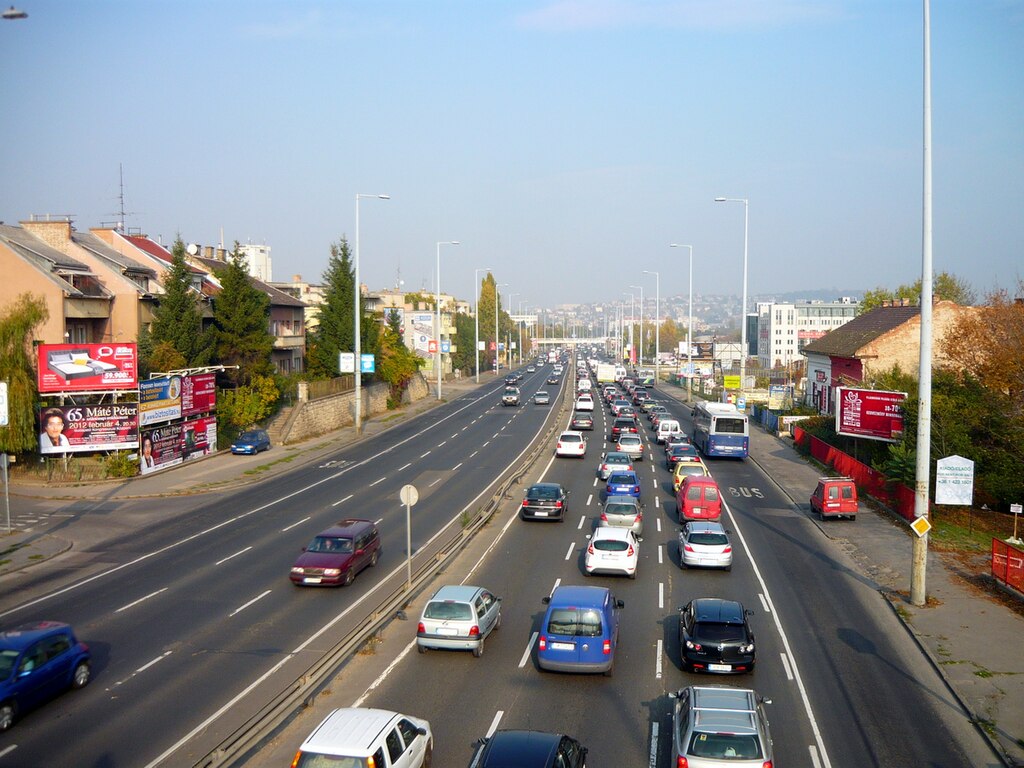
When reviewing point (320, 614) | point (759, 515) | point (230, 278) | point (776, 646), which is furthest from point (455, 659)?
point (230, 278)

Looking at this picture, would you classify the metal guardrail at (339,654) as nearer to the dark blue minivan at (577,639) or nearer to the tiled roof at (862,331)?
the dark blue minivan at (577,639)

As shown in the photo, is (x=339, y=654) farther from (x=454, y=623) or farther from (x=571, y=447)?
(x=571, y=447)

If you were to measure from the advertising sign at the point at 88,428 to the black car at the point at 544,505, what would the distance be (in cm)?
2101

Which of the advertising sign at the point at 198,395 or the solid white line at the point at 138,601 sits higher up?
the advertising sign at the point at 198,395

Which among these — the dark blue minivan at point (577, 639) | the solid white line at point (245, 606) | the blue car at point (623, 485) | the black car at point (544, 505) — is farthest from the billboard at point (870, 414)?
the solid white line at point (245, 606)

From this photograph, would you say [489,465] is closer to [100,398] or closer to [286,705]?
[100,398]

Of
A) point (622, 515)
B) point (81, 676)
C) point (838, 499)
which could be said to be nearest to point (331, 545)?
point (81, 676)

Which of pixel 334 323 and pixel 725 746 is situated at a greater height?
pixel 334 323

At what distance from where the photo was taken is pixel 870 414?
42.3 meters

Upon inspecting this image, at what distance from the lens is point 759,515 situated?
35.0 m

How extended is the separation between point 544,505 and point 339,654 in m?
15.2

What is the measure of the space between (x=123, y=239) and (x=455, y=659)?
5509 centimetres

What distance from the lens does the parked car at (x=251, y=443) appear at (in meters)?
50.4

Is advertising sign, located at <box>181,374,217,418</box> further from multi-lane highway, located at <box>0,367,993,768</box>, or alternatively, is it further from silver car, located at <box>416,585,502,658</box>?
silver car, located at <box>416,585,502,658</box>
